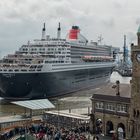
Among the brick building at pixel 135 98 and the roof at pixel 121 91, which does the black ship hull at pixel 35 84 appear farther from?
the brick building at pixel 135 98

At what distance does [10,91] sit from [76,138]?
161 ft

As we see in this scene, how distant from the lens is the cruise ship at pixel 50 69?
265ft

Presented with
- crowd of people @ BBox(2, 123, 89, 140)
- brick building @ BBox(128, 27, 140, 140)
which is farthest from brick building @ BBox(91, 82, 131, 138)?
crowd of people @ BBox(2, 123, 89, 140)

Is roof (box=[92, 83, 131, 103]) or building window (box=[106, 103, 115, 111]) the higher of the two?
roof (box=[92, 83, 131, 103])

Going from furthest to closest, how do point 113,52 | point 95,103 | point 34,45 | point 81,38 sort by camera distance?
point 113,52 → point 81,38 → point 34,45 → point 95,103

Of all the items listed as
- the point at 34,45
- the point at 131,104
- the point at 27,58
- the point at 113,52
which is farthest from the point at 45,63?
the point at 113,52

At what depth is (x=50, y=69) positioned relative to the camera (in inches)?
3312

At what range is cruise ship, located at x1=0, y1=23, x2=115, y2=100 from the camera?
265 feet

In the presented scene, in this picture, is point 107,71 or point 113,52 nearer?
A: point 107,71

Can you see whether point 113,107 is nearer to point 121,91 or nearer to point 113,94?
point 113,94

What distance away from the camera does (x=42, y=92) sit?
83.8m

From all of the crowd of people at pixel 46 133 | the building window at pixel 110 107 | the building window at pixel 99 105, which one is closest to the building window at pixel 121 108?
the building window at pixel 110 107

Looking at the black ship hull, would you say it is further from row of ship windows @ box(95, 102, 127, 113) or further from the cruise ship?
row of ship windows @ box(95, 102, 127, 113)

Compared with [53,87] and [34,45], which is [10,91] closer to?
[53,87]
